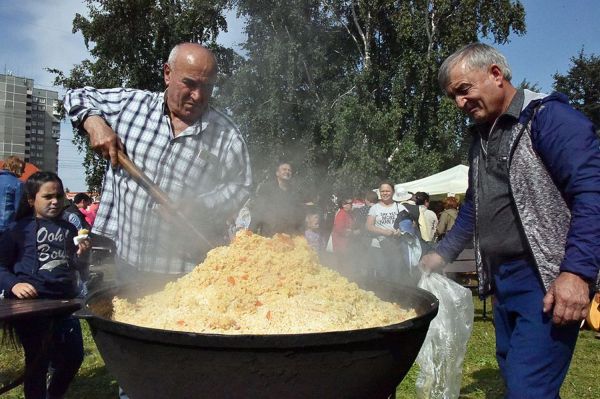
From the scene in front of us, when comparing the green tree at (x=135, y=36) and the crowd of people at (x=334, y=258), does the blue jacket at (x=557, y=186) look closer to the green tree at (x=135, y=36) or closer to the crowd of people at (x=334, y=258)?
the crowd of people at (x=334, y=258)

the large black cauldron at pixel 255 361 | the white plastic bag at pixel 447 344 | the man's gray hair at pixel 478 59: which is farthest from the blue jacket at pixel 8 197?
the man's gray hair at pixel 478 59

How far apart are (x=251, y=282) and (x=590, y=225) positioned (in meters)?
1.40

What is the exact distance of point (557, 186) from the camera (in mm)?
2113

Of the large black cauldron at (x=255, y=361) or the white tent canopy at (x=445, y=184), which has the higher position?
the white tent canopy at (x=445, y=184)

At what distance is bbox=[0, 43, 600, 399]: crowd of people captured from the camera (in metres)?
2.05

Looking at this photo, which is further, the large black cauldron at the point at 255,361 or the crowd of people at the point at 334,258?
the crowd of people at the point at 334,258

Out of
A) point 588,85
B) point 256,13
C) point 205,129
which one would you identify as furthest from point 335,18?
point 588,85

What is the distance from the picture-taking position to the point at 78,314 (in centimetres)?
189

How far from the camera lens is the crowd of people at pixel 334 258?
2.05m

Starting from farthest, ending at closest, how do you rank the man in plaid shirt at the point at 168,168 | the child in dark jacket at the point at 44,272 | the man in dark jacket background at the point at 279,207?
the man in dark jacket background at the point at 279,207 < the child in dark jacket at the point at 44,272 < the man in plaid shirt at the point at 168,168

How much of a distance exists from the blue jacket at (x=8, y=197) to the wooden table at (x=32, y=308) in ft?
9.84

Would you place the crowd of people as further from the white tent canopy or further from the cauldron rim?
the white tent canopy

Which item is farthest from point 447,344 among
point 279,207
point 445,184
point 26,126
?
point 26,126

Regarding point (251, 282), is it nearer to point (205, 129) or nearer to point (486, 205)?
point (205, 129)
